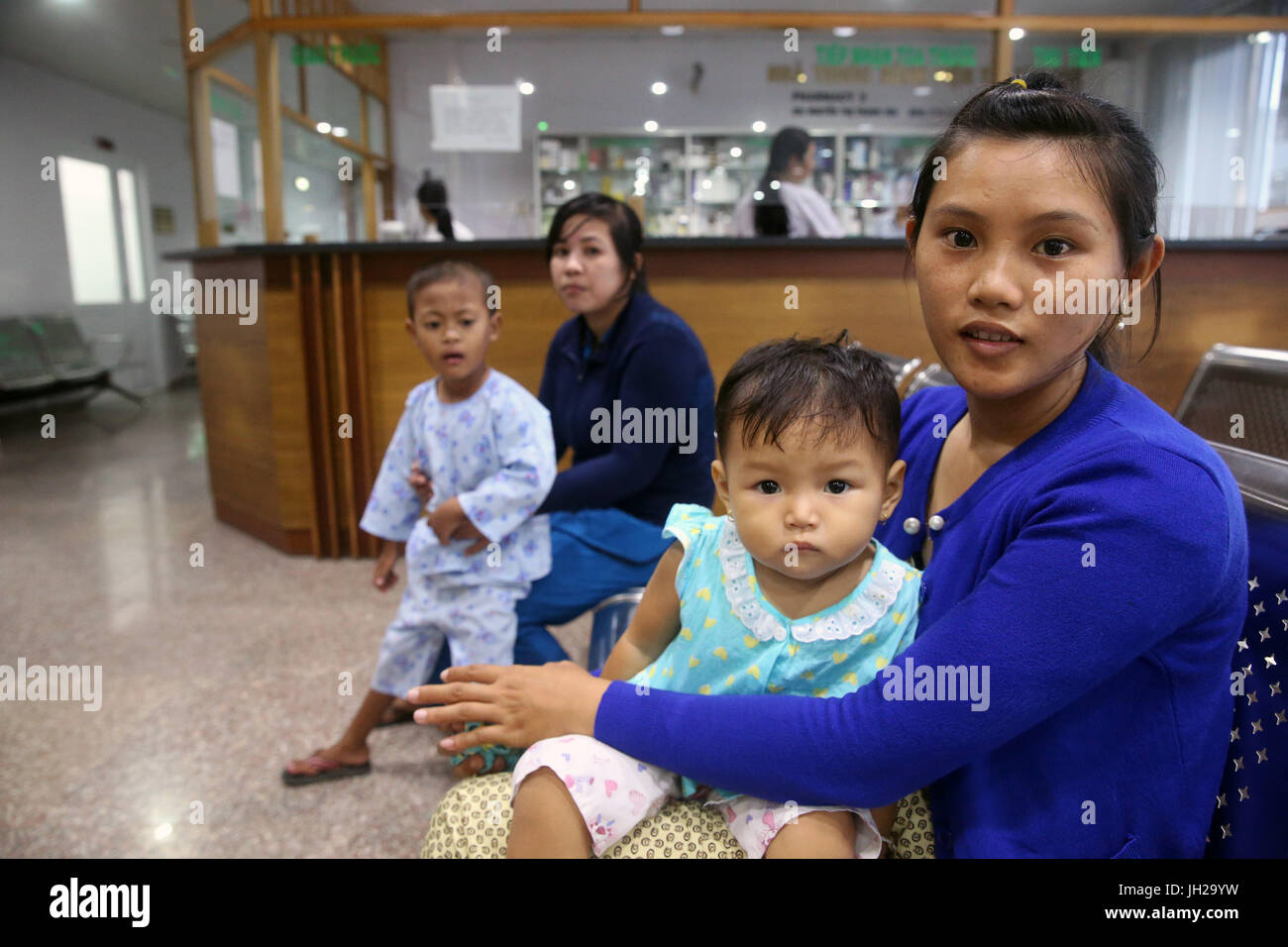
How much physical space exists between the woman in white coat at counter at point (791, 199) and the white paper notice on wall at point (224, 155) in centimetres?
277

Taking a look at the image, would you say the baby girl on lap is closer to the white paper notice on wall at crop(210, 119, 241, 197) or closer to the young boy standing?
the young boy standing

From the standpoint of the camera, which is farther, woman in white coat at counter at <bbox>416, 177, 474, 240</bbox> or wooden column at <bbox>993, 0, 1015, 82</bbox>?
woman in white coat at counter at <bbox>416, 177, 474, 240</bbox>

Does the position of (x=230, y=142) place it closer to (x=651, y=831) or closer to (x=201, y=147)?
(x=201, y=147)

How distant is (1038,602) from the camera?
610 mm

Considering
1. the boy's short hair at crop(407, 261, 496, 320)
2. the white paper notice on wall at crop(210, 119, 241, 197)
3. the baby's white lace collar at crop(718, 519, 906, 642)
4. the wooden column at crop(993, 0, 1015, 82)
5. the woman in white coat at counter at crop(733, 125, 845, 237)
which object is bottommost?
the baby's white lace collar at crop(718, 519, 906, 642)

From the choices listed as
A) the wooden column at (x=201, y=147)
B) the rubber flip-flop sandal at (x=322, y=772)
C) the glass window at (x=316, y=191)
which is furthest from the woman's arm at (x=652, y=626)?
the wooden column at (x=201, y=147)

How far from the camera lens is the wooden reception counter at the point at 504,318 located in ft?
10.1

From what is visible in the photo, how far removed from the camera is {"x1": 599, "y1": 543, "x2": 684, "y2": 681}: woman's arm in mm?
895

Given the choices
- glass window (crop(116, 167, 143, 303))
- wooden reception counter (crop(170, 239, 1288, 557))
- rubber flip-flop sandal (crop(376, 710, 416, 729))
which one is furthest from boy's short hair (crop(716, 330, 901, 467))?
glass window (crop(116, 167, 143, 303))

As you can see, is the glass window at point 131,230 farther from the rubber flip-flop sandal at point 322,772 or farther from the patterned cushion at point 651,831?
the patterned cushion at point 651,831

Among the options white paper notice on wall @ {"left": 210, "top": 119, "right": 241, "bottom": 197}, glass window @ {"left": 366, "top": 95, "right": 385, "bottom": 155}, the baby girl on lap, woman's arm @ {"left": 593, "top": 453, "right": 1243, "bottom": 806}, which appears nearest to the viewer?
woman's arm @ {"left": 593, "top": 453, "right": 1243, "bottom": 806}

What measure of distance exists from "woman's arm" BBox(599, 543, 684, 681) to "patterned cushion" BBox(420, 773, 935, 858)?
0.52 feet
